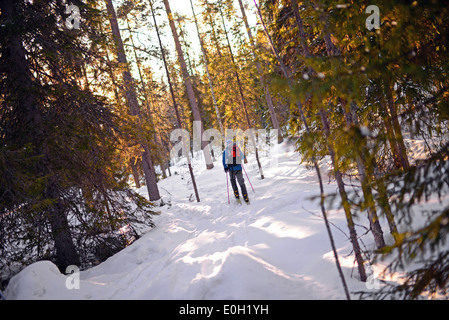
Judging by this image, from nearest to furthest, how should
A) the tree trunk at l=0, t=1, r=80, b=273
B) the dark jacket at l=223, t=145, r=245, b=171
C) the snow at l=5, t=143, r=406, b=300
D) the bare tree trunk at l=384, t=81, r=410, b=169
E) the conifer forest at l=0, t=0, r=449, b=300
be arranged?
the conifer forest at l=0, t=0, r=449, b=300, the bare tree trunk at l=384, t=81, r=410, b=169, the snow at l=5, t=143, r=406, b=300, the tree trunk at l=0, t=1, r=80, b=273, the dark jacket at l=223, t=145, r=245, b=171

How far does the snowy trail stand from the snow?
1cm

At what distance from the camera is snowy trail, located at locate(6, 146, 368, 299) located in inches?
149

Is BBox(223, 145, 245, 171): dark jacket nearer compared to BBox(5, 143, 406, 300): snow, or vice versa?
BBox(5, 143, 406, 300): snow

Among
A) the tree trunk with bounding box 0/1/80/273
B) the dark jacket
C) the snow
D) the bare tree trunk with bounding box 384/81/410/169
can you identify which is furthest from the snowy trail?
the dark jacket

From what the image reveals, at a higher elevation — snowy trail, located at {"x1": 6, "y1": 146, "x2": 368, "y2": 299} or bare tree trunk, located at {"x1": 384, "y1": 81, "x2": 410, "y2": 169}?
bare tree trunk, located at {"x1": 384, "y1": 81, "x2": 410, "y2": 169}

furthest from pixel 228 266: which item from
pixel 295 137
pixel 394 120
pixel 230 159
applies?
pixel 230 159

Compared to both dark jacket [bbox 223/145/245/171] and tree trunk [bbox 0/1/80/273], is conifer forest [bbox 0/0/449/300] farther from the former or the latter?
dark jacket [bbox 223/145/245/171]

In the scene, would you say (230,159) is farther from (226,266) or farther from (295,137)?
(226,266)

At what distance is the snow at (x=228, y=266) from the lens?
3783mm

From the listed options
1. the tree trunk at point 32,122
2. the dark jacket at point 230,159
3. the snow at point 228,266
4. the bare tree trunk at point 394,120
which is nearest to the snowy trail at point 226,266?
the snow at point 228,266

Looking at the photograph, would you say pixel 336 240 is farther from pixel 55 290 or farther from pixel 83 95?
pixel 83 95

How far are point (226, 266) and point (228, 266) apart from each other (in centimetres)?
3

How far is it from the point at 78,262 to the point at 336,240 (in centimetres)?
544
